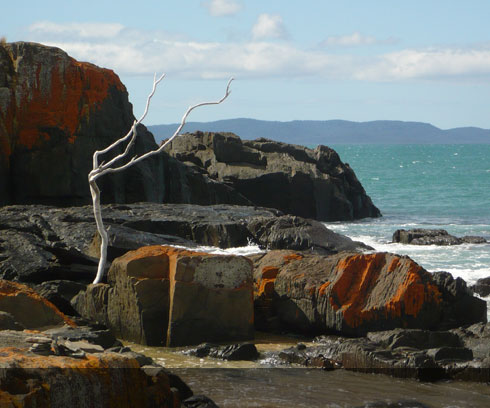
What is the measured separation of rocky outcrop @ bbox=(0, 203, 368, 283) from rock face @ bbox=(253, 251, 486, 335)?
10.1ft

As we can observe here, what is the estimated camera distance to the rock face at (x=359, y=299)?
1105 centimetres

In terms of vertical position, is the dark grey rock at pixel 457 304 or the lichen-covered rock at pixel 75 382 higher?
the lichen-covered rock at pixel 75 382

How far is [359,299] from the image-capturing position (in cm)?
1125

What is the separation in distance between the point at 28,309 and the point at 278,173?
29553 mm

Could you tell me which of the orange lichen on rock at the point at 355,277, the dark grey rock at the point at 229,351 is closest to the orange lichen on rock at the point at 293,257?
the orange lichen on rock at the point at 355,277

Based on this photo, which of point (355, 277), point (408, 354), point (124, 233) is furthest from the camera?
point (124, 233)

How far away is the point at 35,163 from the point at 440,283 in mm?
16181

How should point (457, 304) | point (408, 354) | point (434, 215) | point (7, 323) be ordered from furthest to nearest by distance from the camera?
point (434, 215) → point (457, 304) → point (408, 354) → point (7, 323)

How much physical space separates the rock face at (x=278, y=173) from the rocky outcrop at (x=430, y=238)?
9.13m

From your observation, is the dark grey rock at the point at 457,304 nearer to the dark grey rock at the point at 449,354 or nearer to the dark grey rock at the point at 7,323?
the dark grey rock at the point at 449,354

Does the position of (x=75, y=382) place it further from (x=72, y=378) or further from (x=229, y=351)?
(x=229, y=351)

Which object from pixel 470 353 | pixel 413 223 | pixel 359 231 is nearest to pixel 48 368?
pixel 470 353

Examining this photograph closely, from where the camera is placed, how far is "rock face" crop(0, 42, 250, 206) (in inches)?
987

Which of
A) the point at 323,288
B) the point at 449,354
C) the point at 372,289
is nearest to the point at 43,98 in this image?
the point at 323,288
